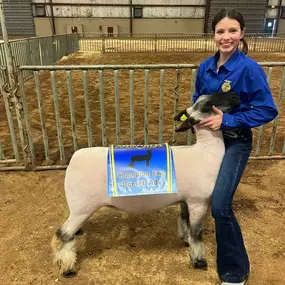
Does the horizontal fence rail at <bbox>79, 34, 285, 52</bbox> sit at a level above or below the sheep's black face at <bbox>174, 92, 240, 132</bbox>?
below

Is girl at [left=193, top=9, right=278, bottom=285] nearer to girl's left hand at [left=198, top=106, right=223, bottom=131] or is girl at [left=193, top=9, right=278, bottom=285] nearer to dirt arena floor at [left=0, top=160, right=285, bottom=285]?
girl's left hand at [left=198, top=106, right=223, bottom=131]

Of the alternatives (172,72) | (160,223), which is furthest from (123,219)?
(172,72)

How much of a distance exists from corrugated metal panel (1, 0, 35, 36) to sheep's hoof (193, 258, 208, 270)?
30238 mm

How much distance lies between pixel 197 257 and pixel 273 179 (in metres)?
2.11

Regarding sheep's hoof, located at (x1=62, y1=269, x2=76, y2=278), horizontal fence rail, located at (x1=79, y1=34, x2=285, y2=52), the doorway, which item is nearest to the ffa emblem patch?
sheep's hoof, located at (x1=62, y1=269, x2=76, y2=278)

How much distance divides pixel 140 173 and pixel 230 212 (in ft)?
2.36

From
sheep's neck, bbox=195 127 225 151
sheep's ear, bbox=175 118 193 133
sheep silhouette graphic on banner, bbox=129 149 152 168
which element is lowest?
sheep silhouette graphic on banner, bbox=129 149 152 168

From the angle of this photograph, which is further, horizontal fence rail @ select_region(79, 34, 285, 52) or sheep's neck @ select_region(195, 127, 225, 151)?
horizontal fence rail @ select_region(79, 34, 285, 52)

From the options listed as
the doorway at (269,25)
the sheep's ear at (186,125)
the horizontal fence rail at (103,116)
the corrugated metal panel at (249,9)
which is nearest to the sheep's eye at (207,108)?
the sheep's ear at (186,125)

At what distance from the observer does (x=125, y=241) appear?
3.02m

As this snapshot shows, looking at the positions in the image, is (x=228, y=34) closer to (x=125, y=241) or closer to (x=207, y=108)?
(x=207, y=108)

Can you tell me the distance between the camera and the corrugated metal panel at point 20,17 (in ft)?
91.0

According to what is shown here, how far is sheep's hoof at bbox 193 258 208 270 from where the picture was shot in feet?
8.62

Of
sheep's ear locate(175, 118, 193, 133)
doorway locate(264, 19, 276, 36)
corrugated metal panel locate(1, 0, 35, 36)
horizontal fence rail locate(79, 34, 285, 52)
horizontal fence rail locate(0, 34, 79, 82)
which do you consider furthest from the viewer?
doorway locate(264, 19, 276, 36)
